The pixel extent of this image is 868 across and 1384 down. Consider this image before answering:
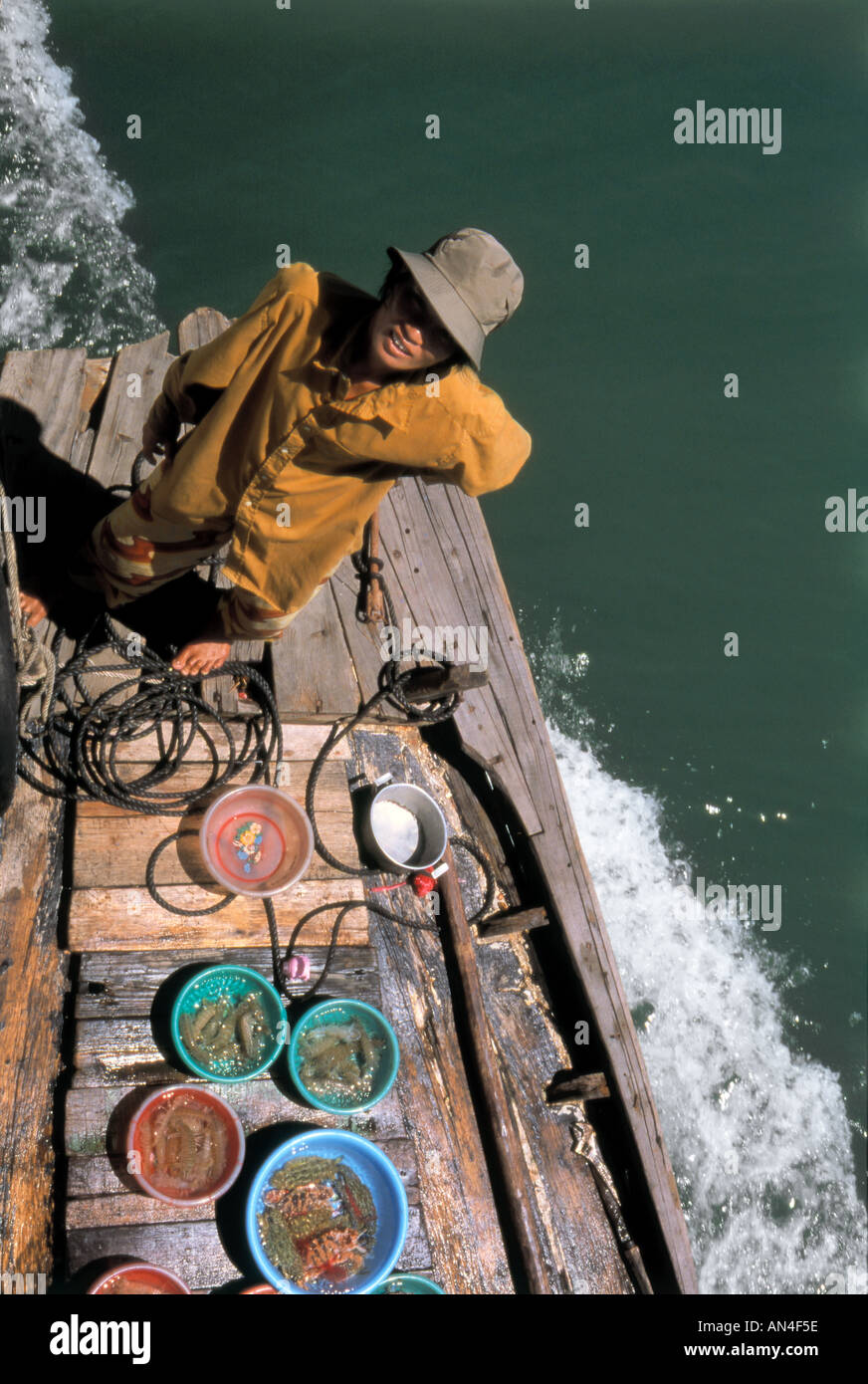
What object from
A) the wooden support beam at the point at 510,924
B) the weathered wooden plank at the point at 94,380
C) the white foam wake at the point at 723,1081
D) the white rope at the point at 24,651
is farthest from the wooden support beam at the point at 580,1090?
the weathered wooden plank at the point at 94,380

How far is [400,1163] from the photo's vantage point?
3312 millimetres

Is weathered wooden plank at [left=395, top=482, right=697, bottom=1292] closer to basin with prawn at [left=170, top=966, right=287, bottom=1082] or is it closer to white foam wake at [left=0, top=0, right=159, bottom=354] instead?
basin with prawn at [left=170, top=966, right=287, bottom=1082]

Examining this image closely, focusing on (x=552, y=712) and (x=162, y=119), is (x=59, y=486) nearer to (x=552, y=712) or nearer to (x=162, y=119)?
(x=552, y=712)

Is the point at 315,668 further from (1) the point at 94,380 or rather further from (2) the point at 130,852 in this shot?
(1) the point at 94,380

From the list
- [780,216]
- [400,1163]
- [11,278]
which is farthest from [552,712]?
[780,216]

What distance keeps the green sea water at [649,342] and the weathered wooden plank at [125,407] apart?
9.28 feet

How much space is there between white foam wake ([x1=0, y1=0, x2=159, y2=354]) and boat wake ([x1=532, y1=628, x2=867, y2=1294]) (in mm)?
4726

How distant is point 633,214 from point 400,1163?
9.27m

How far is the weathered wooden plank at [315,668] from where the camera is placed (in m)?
4.00

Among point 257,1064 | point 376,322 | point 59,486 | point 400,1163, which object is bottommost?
point 400,1163

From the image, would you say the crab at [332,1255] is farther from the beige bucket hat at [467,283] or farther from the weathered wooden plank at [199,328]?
the weathered wooden plank at [199,328]

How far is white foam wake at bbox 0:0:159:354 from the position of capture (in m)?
6.95

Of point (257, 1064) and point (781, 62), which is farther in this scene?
point (781, 62)

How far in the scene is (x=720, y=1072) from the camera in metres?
6.82
